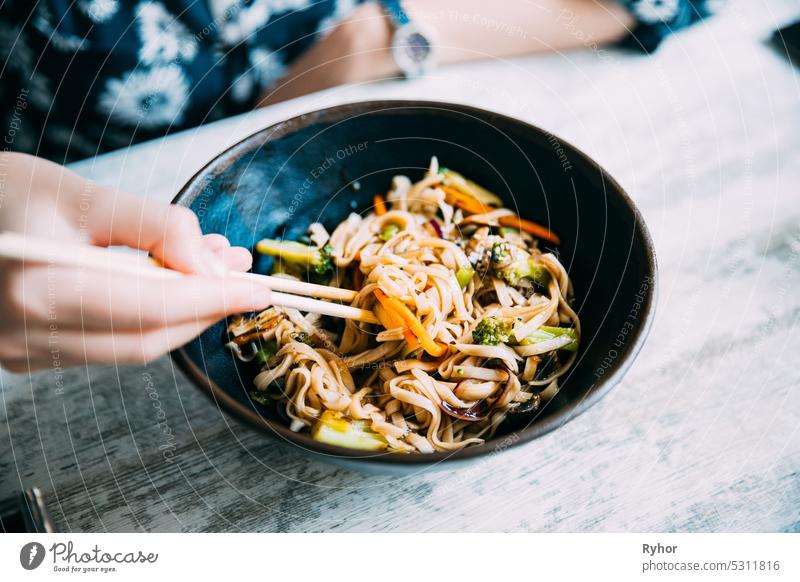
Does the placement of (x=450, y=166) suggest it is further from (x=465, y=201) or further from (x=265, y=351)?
(x=265, y=351)

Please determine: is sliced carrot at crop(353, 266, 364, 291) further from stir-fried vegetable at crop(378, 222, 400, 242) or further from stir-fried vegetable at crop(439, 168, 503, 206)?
stir-fried vegetable at crop(439, 168, 503, 206)

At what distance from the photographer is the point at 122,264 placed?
0.79 meters

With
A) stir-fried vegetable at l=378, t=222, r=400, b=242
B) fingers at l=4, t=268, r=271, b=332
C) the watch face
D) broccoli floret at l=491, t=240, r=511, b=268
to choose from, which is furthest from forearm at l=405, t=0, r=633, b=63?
fingers at l=4, t=268, r=271, b=332

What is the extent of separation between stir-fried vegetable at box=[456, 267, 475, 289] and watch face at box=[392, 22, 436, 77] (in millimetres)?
778

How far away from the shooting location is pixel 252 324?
1.02 m

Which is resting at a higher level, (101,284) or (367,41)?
(367,41)

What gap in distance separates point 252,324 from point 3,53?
1.14 meters

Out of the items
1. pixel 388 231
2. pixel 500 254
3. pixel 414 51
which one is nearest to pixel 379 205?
pixel 388 231

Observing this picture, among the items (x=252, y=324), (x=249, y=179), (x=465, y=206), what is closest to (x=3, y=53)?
(x=249, y=179)

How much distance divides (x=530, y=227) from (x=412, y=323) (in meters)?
0.35

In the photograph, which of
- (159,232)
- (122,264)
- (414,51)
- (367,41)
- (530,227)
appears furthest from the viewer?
(367,41)

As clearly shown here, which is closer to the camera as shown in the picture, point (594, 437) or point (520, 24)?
point (594, 437)

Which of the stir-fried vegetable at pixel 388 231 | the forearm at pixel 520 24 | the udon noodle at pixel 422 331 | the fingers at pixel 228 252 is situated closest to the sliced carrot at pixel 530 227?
the udon noodle at pixel 422 331
